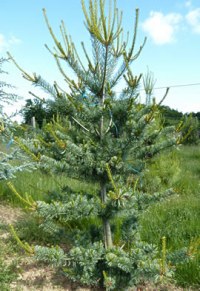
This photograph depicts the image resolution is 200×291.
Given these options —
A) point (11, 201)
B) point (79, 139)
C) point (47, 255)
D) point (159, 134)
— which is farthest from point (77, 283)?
point (11, 201)

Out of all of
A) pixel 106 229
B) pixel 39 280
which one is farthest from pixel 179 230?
pixel 39 280

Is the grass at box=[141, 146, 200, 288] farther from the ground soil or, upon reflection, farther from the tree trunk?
the tree trunk

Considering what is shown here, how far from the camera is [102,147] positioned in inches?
112

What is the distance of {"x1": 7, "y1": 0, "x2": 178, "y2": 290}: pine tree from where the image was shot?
2650 millimetres

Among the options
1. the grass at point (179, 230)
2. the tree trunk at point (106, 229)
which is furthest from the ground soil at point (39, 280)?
the tree trunk at point (106, 229)

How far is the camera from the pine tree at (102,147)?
265 centimetres

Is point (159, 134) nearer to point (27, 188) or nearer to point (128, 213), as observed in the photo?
point (128, 213)

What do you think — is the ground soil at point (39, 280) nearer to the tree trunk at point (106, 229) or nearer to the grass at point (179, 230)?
the grass at point (179, 230)

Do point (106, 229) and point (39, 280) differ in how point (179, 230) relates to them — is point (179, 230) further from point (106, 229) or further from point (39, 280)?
point (39, 280)

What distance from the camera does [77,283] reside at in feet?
Answer: 11.2

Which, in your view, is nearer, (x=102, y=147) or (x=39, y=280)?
(x=102, y=147)

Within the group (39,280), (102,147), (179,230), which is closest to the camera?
(102,147)

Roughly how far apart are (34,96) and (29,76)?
0.18 metres

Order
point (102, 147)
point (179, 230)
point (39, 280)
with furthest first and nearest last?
point (179, 230), point (39, 280), point (102, 147)
